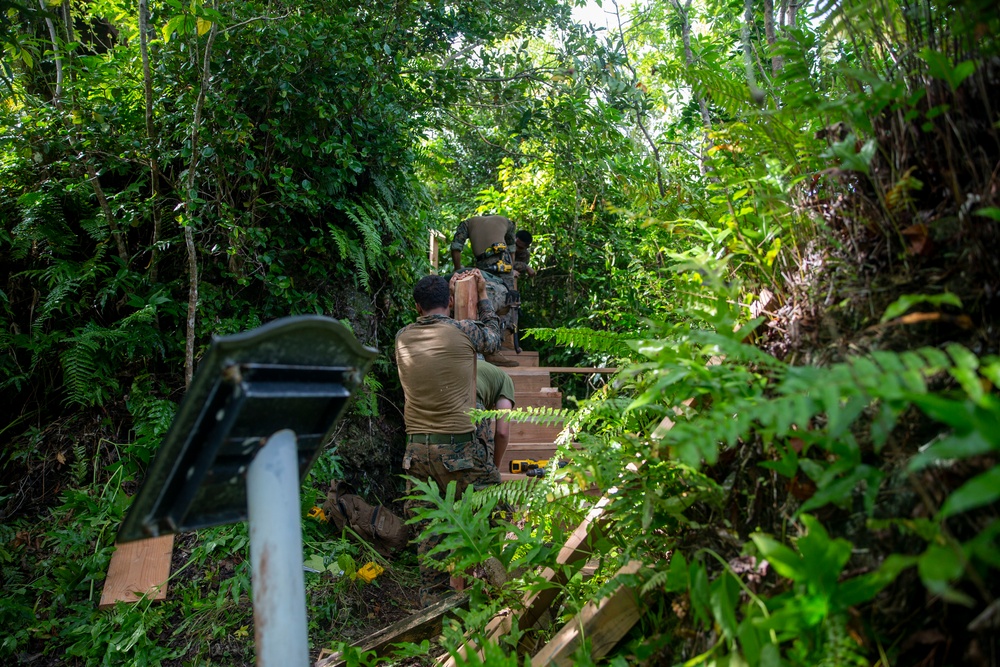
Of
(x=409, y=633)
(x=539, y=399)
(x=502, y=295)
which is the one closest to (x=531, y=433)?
(x=539, y=399)

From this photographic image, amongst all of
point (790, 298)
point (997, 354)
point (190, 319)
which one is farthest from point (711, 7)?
point (997, 354)

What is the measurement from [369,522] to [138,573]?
1.69 meters

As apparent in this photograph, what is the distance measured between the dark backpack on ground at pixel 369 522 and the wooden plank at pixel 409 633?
76.7 inches

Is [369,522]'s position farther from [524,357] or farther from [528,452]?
[524,357]

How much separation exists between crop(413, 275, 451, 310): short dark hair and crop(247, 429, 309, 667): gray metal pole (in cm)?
363

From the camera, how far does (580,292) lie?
31.6 feet

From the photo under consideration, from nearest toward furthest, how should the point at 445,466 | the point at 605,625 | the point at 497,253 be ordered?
the point at 605,625
the point at 445,466
the point at 497,253

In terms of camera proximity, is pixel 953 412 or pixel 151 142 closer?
pixel 953 412

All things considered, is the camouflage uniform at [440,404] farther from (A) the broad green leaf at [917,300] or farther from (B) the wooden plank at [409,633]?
(A) the broad green leaf at [917,300]

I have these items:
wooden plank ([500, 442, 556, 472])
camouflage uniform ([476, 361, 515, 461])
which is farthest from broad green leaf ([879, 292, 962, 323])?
wooden plank ([500, 442, 556, 472])

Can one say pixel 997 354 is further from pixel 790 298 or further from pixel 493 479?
pixel 493 479

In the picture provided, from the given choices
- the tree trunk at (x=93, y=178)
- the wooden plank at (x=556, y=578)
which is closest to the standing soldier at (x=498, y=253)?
the tree trunk at (x=93, y=178)

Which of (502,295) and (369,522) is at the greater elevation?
(502,295)

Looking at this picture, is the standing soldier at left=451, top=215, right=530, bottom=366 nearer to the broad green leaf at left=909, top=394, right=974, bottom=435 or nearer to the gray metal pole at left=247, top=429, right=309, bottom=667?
the gray metal pole at left=247, top=429, right=309, bottom=667
